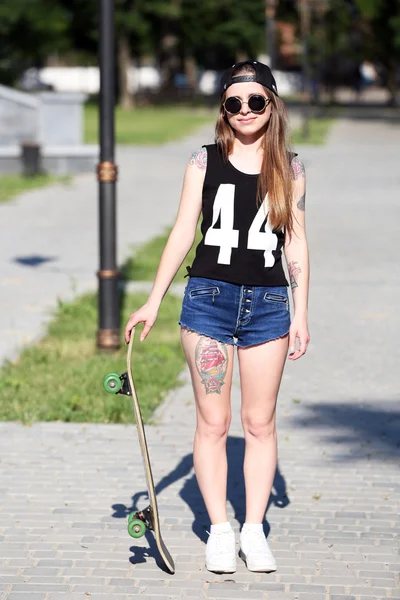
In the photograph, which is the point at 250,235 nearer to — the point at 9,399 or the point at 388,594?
the point at 388,594

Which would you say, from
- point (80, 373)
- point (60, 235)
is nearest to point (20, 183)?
point (60, 235)

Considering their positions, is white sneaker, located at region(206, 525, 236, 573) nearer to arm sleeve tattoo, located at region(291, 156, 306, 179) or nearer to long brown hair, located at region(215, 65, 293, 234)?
long brown hair, located at region(215, 65, 293, 234)

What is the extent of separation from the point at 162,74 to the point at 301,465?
6048cm

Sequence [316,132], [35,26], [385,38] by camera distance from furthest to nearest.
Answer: [35,26], [385,38], [316,132]

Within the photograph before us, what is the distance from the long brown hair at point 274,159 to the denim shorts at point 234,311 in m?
0.27

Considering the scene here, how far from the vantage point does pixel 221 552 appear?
4512mm

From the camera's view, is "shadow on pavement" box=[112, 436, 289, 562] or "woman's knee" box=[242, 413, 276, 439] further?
"shadow on pavement" box=[112, 436, 289, 562]

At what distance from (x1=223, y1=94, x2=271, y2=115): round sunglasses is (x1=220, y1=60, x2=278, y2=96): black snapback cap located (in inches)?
2.7

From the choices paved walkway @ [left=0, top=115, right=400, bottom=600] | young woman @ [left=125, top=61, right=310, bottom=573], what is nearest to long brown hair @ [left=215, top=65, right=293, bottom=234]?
young woman @ [left=125, top=61, right=310, bottom=573]

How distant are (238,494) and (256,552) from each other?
98 cm

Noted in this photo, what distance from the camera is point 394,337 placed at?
29.3 ft

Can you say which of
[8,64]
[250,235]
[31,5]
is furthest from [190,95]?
[250,235]

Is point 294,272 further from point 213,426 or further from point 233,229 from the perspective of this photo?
point 213,426

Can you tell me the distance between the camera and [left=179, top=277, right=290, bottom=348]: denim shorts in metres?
4.37
